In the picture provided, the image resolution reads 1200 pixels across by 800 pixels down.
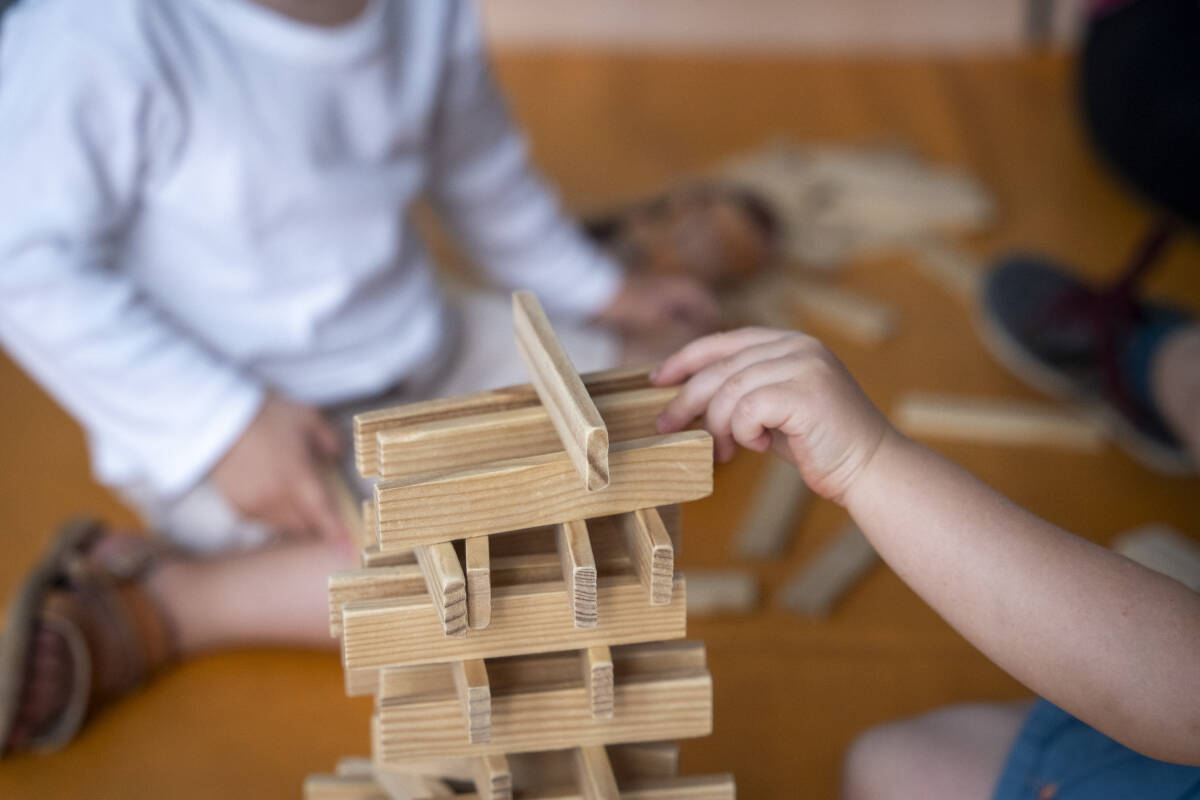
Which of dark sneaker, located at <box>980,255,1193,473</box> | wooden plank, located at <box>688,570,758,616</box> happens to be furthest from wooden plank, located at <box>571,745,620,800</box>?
dark sneaker, located at <box>980,255,1193,473</box>

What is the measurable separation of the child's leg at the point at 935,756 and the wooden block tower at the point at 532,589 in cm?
23

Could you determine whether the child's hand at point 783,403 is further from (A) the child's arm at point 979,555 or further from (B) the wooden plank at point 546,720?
(B) the wooden plank at point 546,720

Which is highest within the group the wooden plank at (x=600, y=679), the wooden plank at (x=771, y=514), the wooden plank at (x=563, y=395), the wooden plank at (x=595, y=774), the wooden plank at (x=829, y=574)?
the wooden plank at (x=563, y=395)

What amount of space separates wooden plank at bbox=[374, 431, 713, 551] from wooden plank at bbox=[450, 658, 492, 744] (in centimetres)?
9

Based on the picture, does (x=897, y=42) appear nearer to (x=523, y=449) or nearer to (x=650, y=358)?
(x=650, y=358)

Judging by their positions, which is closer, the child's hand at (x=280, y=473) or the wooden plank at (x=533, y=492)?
the wooden plank at (x=533, y=492)

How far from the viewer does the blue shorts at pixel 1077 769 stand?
2.43ft

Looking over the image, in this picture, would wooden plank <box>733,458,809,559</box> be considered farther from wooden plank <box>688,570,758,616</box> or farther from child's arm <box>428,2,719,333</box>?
child's arm <box>428,2,719,333</box>

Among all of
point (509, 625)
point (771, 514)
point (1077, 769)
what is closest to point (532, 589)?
point (509, 625)

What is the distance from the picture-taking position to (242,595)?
47.1 inches

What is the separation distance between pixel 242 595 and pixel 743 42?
6.71 feet

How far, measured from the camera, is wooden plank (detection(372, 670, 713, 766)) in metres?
0.70

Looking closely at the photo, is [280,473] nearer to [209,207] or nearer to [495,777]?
[209,207]

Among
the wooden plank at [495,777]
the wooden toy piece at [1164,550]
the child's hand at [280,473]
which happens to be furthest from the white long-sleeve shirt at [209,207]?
the wooden toy piece at [1164,550]
